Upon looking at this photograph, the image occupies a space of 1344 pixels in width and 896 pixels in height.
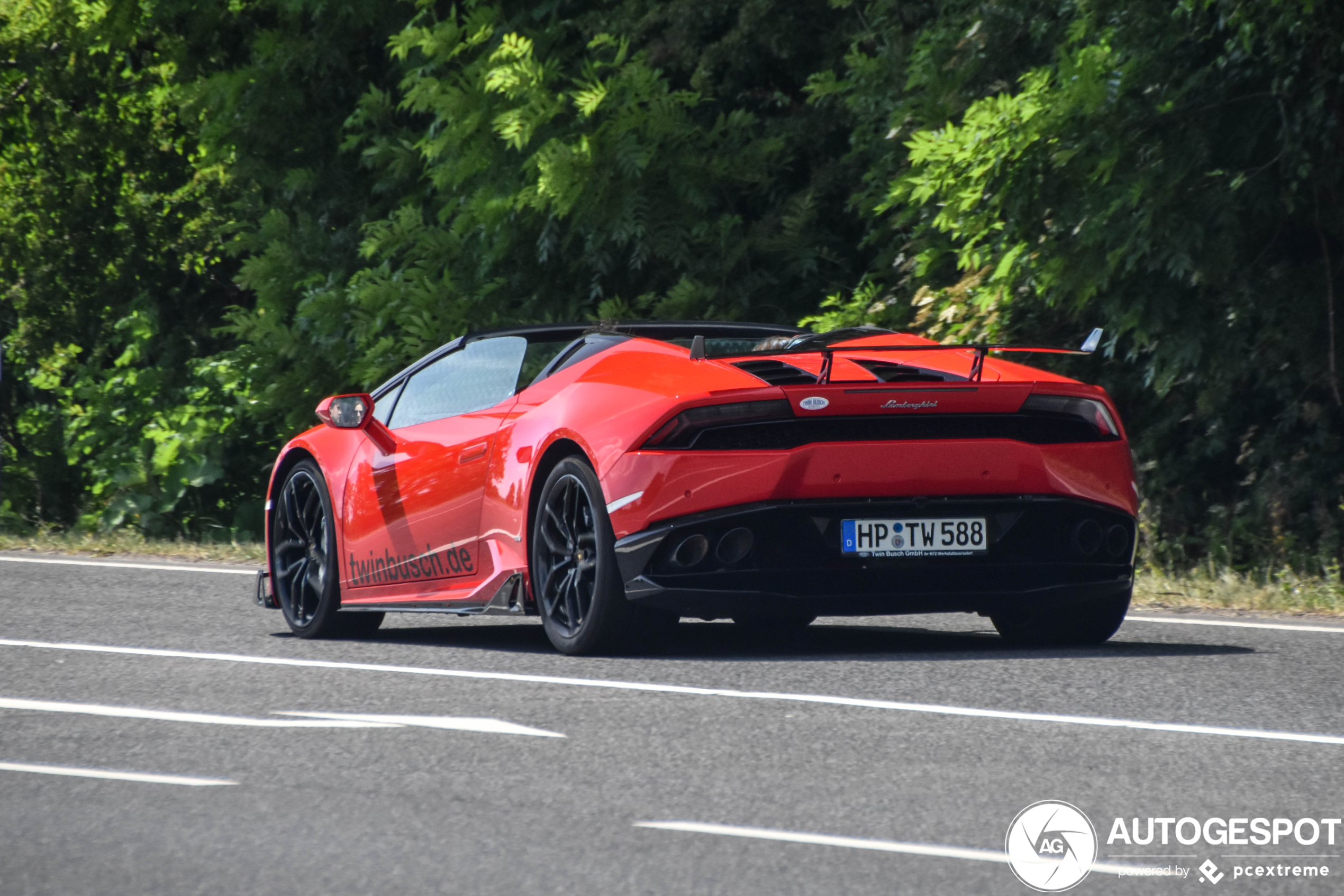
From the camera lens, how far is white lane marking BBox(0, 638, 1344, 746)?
565cm

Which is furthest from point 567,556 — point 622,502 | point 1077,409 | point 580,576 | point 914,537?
point 1077,409

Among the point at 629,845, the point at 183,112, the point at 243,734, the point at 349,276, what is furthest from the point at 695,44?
the point at 629,845

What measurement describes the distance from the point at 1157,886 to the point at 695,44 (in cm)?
1180

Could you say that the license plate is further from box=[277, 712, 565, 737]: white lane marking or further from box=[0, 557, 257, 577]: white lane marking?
box=[0, 557, 257, 577]: white lane marking

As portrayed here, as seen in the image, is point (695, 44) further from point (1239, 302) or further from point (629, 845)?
point (629, 845)

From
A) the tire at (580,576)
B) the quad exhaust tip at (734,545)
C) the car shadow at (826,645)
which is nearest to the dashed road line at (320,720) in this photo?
the tire at (580,576)

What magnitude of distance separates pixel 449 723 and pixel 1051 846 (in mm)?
2197

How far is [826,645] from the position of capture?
7871 millimetres

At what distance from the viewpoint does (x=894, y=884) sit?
3.98 metres

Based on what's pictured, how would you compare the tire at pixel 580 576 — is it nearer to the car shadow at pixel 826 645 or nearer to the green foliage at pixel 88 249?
the car shadow at pixel 826 645

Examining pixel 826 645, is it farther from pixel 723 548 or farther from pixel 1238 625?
pixel 1238 625

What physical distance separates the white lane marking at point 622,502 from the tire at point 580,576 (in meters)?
0.04

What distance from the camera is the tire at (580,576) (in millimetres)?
6910

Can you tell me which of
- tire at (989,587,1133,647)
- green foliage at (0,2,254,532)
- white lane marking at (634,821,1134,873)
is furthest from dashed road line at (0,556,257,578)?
white lane marking at (634,821,1134,873)
